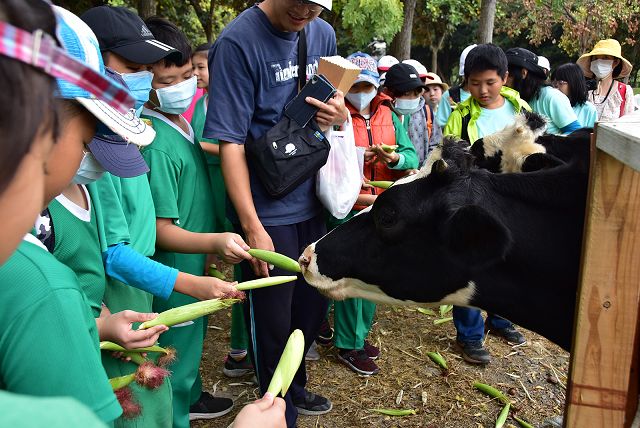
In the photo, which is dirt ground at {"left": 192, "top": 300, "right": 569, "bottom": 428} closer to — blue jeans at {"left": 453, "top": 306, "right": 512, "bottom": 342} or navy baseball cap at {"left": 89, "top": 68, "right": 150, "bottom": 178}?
blue jeans at {"left": 453, "top": 306, "right": 512, "bottom": 342}

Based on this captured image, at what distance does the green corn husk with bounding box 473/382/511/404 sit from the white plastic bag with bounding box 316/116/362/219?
6.05ft

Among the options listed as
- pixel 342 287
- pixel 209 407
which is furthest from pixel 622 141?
pixel 209 407

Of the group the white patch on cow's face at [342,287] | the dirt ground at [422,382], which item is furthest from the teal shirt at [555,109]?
the white patch on cow's face at [342,287]

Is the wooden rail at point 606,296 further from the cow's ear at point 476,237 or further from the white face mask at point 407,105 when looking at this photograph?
the white face mask at point 407,105

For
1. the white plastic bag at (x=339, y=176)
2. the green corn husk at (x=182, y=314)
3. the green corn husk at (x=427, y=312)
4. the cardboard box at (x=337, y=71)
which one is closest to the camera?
the green corn husk at (x=182, y=314)

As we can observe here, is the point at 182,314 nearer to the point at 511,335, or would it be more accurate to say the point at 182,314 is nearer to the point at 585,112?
the point at 511,335

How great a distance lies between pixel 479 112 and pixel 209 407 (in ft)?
9.67

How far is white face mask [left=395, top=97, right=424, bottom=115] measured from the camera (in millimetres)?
5383

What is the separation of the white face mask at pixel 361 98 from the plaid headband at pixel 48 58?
12.4 ft

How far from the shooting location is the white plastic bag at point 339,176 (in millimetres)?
3164

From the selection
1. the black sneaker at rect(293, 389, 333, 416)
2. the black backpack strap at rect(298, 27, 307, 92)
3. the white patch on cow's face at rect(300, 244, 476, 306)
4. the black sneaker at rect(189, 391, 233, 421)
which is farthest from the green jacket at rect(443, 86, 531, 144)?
the black sneaker at rect(189, 391, 233, 421)

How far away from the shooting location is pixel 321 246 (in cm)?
278

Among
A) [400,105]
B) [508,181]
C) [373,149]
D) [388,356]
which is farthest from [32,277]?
[400,105]

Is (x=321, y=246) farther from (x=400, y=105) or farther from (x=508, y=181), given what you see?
(x=400, y=105)
